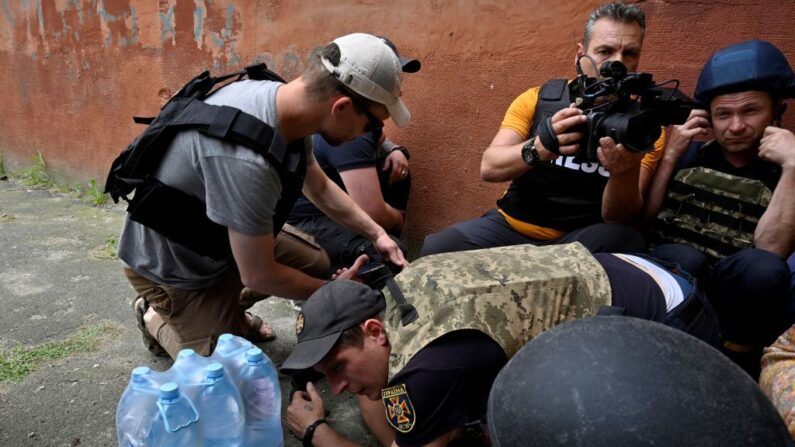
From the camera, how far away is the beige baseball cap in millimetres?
1891

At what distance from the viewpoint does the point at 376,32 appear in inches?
131

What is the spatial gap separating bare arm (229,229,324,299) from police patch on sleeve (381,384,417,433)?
72 cm

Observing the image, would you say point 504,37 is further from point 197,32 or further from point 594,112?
point 197,32

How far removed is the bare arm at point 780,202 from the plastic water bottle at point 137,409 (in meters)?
2.09

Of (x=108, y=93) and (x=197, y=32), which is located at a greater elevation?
(x=197, y=32)

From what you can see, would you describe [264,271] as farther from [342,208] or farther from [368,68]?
[368,68]

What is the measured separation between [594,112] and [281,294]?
4.23 ft

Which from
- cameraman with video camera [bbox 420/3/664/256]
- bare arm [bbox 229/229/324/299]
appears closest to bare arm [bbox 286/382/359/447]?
bare arm [bbox 229/229/324/299]

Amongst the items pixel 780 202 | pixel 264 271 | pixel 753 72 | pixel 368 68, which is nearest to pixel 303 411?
pixel 264 271

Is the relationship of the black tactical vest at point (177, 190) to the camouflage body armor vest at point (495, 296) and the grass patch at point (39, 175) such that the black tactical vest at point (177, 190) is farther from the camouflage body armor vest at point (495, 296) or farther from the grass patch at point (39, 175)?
the grass patch at point (39, 175)

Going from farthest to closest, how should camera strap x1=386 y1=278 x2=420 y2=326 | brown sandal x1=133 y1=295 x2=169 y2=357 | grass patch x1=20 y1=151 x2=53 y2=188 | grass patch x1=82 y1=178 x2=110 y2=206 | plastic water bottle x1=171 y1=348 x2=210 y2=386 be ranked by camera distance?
grass patch x1=20 y1=151 x2=53 y2=188 → grass patch x1=82 y1=178 x2=110 y2=206 → brown sandal x1=133 y1=295 x2=169 y2=357 → plastic water bottle x1=171 y1=348 x2=210 y2=386 → camera strap x1=386 y1=278 x2=420 y2=326

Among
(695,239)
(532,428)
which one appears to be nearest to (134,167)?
(532,428)

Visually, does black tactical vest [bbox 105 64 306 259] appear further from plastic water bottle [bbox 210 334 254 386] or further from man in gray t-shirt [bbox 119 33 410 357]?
plastic water bottle [bbox 210 334 254 386]

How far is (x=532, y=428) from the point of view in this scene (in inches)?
42.4
